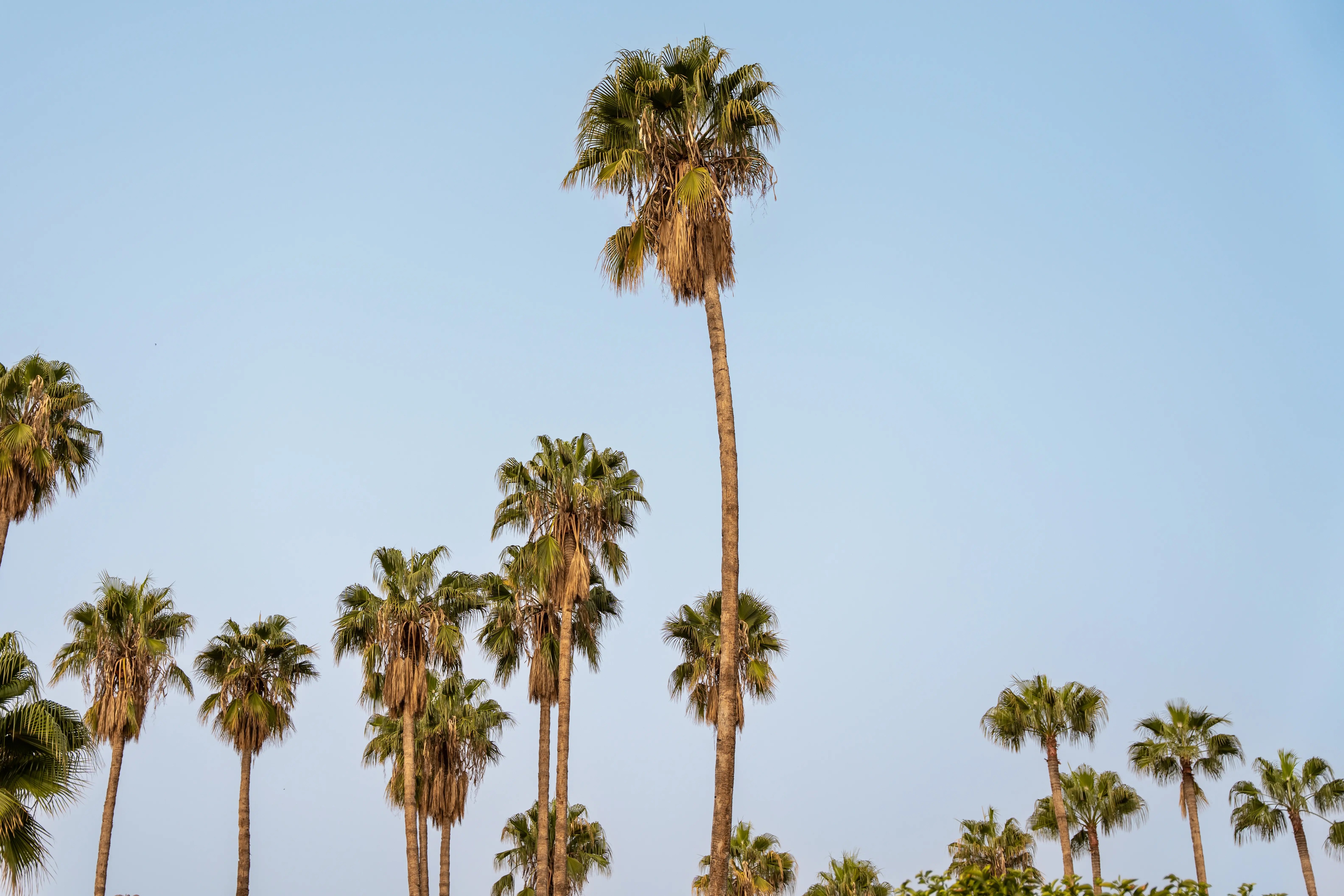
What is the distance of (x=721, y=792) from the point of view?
18.4 meters

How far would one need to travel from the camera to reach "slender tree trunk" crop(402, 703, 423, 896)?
1409 inches

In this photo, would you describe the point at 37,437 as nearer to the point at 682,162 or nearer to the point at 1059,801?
the point at 682,162

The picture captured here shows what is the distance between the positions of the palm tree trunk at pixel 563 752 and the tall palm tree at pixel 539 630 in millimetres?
355

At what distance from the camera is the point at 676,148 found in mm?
22125

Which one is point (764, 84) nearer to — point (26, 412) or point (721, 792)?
point (721, 792)

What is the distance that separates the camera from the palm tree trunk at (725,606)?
18188 mm

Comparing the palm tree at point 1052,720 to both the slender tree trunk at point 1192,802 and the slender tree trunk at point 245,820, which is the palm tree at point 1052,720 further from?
the slender tree trunk at point 245,820

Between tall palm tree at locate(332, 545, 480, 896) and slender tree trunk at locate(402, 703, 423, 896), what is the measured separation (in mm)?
35

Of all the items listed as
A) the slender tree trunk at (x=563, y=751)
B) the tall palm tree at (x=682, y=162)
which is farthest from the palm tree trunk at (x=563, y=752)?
the tall palm tree at (x=682, y=162)

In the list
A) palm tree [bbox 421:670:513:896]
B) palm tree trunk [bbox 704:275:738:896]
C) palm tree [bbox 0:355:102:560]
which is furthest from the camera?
palm tree [bbox 421:670:513:896]

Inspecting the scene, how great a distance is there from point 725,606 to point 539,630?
16972 millimetres

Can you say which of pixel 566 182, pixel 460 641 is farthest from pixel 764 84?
pixel 460 641

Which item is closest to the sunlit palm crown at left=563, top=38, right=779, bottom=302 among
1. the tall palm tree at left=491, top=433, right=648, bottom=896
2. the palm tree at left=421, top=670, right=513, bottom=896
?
the tall palm tree at left=491, top=433, right=648, bottom=896

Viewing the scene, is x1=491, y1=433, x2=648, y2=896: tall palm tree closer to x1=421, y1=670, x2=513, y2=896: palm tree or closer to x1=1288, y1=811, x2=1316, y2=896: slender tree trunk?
x1=421, y1=670, x2=513, y2=896: palm tree
